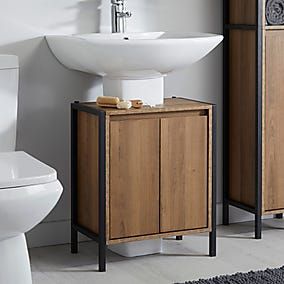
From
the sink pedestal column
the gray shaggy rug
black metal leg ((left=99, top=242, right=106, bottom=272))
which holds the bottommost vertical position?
the gray shaggy rug

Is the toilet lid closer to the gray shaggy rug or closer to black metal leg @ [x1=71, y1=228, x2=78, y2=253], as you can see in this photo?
black metal leg @ [x1=71, y1=228, x2=78, y2=253]

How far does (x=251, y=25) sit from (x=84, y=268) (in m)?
Result: 1.25

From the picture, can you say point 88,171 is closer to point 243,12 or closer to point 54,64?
point 54,64

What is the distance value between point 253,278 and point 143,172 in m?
0.59

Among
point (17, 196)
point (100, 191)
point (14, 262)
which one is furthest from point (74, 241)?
point (17, 196)

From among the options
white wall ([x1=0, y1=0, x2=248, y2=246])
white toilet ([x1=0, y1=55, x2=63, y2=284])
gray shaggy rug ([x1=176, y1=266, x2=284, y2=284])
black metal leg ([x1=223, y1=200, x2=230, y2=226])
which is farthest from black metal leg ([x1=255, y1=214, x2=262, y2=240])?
white toilet ([x1=0, y1=55, x2=63, y2=284])

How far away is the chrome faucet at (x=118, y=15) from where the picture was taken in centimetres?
345

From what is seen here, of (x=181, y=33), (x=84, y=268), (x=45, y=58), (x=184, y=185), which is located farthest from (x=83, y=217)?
(x=181, y=33)

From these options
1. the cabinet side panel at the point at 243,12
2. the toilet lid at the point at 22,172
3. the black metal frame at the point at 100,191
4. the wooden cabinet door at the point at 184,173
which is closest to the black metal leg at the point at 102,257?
the black metal frame at the point at 100,191

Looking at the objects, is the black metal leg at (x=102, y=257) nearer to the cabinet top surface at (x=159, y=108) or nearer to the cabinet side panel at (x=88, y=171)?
the cabinet side panel at (x=88, y=171)

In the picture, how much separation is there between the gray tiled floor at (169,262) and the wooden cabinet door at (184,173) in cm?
15

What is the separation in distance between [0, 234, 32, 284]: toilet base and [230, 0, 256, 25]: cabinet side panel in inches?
56.4

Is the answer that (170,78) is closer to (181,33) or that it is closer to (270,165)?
(181,33)

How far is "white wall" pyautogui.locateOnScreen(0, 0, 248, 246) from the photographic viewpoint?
11.1 feet
